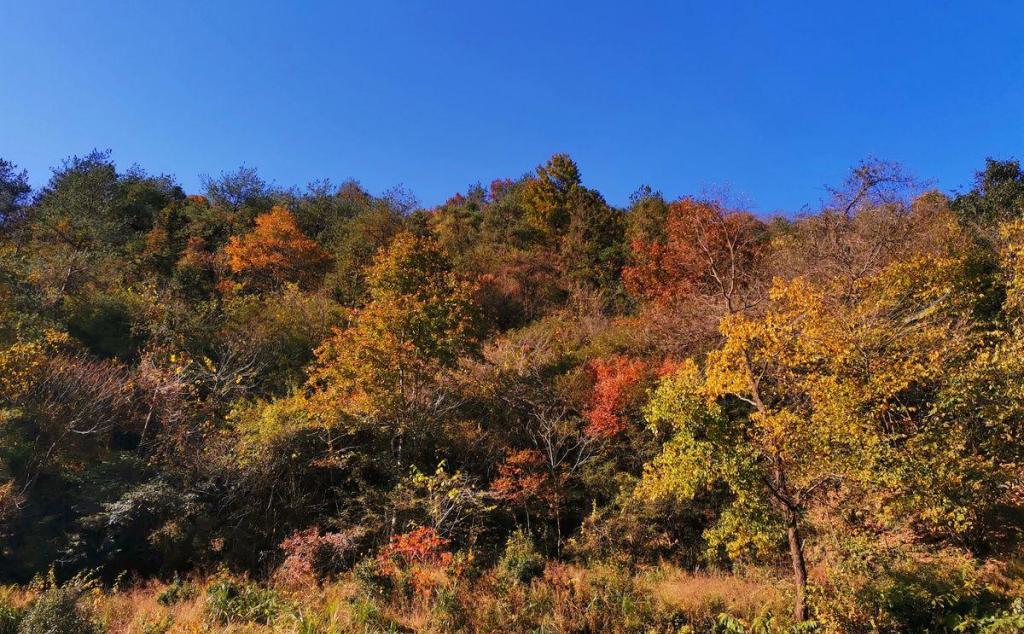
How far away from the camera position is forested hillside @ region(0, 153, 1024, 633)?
7.77 metres

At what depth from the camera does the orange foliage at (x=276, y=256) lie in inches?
1143

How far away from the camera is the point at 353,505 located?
1338 cm

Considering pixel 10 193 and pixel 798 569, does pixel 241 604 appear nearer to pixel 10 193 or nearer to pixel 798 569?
pixel 798 569

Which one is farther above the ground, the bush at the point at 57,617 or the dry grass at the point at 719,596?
the bush at the point at 57,617

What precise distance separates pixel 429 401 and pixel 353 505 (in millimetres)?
3638

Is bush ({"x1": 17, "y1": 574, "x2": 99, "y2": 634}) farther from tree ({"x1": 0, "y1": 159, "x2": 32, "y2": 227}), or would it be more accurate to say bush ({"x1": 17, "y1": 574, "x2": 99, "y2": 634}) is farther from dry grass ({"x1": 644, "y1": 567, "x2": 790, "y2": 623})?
tree ({"x1": 0, "y1": 159, "x2": 32, "y2": 227})

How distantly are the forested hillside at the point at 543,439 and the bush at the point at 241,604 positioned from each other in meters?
0.05

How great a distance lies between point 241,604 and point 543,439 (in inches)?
382

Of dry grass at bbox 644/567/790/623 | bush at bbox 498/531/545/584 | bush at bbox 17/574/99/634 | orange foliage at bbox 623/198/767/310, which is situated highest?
orange foliage at bbox 623/198/767/310

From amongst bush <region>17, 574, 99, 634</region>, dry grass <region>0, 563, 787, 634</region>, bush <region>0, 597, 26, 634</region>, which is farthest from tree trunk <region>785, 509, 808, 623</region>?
bush <region>0, 597, 26, 634</region>

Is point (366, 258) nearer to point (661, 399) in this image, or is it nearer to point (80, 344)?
point (80, 344)

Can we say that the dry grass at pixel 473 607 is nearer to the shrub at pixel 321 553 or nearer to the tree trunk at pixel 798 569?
the tree trunk at pixel 798 569

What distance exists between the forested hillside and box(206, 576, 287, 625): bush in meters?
0.05

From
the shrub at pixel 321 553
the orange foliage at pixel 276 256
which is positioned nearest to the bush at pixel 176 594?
the shrub at pixel 321 553
